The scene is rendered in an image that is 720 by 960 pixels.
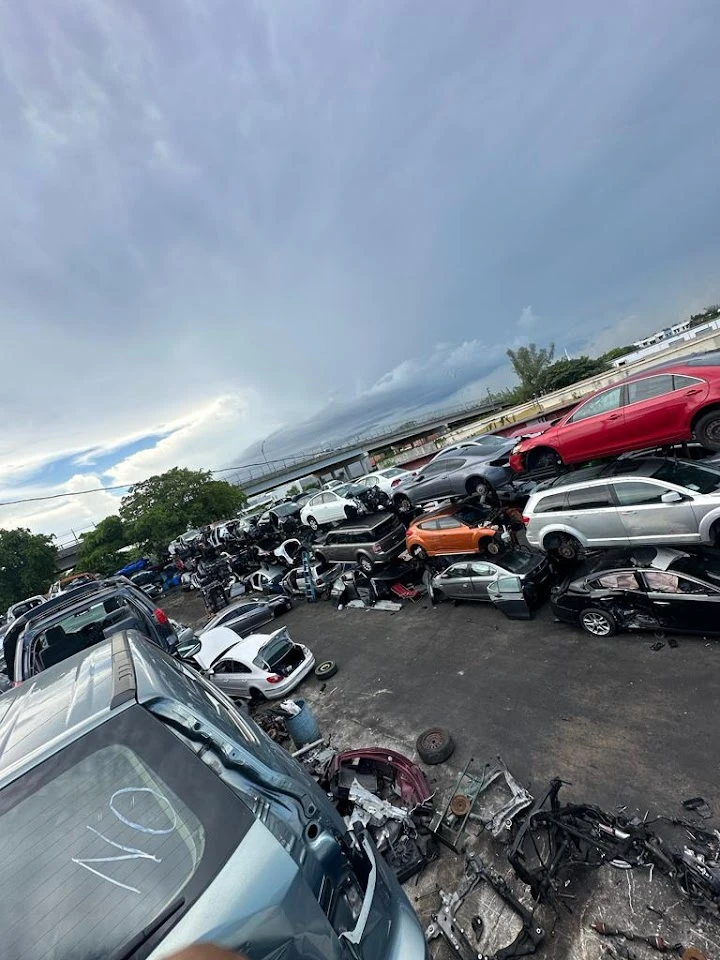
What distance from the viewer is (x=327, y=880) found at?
70.4 inches

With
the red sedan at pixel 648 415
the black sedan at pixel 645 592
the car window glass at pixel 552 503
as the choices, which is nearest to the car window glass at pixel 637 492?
the black sedan at pixel 645 592

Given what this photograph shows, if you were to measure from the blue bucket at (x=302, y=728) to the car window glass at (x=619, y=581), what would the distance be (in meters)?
4.72

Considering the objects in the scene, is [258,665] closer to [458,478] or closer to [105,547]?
[458,478]

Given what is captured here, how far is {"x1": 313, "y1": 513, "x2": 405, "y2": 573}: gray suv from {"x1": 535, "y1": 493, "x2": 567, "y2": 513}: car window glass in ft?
14.7

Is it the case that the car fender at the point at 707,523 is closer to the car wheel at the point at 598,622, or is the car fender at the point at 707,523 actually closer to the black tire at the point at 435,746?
the car wheel at the point at 598,622

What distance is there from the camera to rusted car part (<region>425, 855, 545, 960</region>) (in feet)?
10.5

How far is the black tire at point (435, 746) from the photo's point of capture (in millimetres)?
5273

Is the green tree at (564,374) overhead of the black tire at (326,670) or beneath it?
overhead

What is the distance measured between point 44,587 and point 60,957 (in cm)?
4033

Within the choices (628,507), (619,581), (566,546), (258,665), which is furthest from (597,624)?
(258,665)

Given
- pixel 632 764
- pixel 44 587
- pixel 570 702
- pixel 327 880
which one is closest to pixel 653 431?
pixel 570 702

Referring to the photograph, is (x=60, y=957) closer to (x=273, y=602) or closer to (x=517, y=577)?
(x=517, y=577)

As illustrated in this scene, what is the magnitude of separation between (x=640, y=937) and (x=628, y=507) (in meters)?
5.10

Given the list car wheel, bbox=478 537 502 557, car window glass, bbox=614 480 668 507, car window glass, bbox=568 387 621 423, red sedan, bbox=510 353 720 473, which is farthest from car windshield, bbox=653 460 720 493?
car wheel, bbox=478 537 502 557
